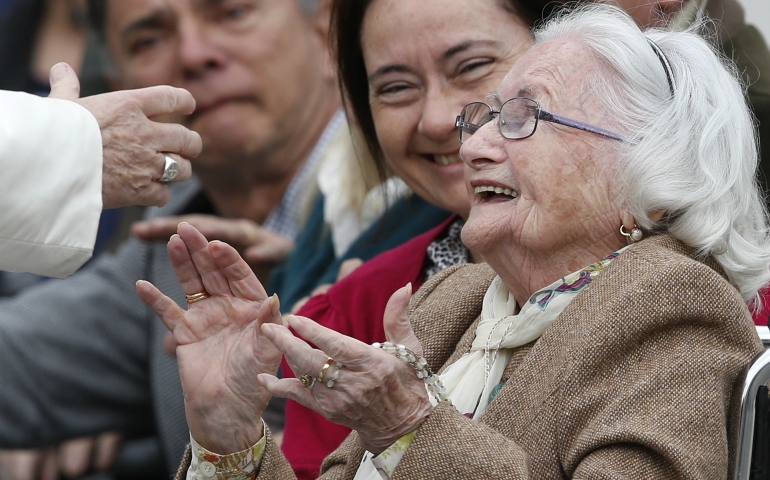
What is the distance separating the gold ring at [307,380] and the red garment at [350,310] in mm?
865

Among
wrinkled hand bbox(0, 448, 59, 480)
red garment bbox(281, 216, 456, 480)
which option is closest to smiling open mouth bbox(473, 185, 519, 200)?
red garment bbox(281, 216, 456, 480)

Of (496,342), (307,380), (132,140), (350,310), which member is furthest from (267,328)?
(350,310)

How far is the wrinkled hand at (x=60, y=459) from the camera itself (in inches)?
183

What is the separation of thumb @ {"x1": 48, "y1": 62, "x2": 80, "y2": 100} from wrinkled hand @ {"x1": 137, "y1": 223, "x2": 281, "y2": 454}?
64 cm

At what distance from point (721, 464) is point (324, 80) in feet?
9.83

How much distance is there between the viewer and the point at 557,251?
7.00 ft

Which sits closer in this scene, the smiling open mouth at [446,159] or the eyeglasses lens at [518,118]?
the eyeglasses lens at [518,118]

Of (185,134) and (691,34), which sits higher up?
(691,34)

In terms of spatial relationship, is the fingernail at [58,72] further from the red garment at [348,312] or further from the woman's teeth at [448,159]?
the woman's teeth at [448,159]

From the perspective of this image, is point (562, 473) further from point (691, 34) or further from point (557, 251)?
point (691, 34)

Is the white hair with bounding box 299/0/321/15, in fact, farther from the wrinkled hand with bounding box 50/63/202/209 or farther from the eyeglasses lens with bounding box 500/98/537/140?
Answer: the eyeglasses lens with bounding box 500/98/537/140

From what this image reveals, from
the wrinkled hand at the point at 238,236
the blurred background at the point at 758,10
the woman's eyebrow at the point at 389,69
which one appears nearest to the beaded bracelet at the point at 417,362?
the woman's eyebrow at the point at 389,69

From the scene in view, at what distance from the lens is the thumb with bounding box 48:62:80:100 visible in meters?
2.50

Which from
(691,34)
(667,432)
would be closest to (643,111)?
(691,34)
